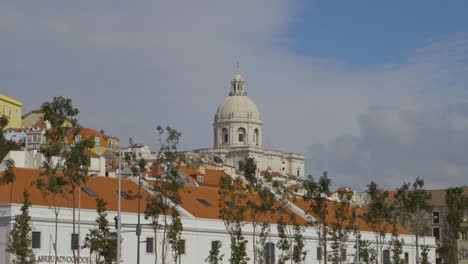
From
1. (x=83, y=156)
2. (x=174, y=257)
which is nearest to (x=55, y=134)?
(x=83, y=156)

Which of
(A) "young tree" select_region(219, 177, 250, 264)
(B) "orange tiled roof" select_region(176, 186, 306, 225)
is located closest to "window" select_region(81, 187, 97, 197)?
(B) "orange tiled roof" select_region(176, 186, 306, 225)

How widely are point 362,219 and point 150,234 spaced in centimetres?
4757

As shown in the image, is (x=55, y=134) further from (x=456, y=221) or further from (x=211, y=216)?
(x=456, y=221)

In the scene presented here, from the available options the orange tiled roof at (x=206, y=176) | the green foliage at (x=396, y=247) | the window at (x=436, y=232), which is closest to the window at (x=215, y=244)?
the green foliage at (x=396, y=247)

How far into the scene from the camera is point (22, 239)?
84375 millimetres

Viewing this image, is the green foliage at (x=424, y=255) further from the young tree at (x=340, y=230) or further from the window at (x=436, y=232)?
the window at (x=436, y=232)

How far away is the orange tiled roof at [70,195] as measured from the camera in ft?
316

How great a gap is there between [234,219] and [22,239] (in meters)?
27.0

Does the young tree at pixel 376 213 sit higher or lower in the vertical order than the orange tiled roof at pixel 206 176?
lower

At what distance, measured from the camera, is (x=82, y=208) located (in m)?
99.4

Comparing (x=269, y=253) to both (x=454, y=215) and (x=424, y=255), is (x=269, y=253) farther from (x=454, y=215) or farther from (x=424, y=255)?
(x=454, y=215)

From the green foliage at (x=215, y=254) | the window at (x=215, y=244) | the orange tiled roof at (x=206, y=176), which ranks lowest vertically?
the green foliage at (x=215, y=254)

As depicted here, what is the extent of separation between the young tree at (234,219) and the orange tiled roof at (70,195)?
28.0ft

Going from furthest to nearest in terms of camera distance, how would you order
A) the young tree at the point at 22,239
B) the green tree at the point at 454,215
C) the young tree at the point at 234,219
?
the green tree at the point at 454,215, the young tree at the point at 234,219, the young tree at the point at 22,239
